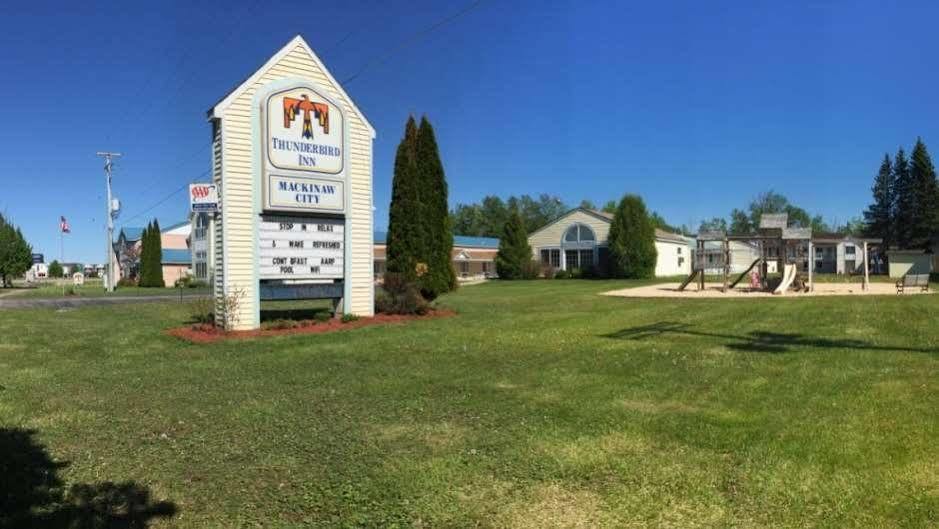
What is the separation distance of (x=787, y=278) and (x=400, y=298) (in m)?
16.7

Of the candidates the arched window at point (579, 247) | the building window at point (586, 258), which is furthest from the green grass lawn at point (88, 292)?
the building window at point (586, 258)

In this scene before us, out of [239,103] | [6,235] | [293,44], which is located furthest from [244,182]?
[6,235]

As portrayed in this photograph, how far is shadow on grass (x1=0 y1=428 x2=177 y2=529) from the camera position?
3598mm

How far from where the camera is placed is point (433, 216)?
17125 millimetres

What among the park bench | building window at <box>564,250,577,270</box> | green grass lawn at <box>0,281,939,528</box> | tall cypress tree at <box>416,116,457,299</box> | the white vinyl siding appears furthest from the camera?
building window at <box>564,250,577,270</box>

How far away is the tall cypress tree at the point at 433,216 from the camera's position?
16.9m

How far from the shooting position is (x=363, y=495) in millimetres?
3963

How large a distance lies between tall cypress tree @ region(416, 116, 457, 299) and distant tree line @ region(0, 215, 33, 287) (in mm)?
50911

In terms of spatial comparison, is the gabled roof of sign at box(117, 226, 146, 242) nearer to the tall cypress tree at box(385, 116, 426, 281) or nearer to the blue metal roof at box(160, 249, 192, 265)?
the blue metal roof at box(160, 249, 192, 265)

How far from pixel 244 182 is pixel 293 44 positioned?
131 inches

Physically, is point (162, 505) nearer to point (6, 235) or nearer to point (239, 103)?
point (239, 103)

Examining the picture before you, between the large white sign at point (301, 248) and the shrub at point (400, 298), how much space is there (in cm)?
153

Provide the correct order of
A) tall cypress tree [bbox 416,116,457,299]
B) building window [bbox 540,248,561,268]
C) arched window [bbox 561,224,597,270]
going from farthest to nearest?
building window [bbox 540,248,561,268], arched window [bbox 561,224,597,270], tall cypress tree [bbox 416,116,457,299]

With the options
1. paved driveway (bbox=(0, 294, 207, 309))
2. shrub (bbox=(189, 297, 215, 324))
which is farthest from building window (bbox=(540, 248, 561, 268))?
shrub (bbox=(189, 297, 215, 324))
